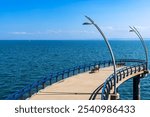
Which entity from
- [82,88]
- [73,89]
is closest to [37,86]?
[73,89]

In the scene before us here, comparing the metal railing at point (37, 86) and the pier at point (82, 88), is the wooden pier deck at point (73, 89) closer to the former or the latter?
the pier at point (82, 88)

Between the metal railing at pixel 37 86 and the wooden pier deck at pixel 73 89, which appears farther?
the wooden pier deck at pixel 73 89

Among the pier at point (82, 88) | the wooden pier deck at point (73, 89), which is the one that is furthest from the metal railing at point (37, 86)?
the wooden pier deck at point (73, 89)

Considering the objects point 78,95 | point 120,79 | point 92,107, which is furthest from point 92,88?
Result: point 92,107

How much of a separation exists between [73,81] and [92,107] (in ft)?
51.3

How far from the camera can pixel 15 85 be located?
155 ft

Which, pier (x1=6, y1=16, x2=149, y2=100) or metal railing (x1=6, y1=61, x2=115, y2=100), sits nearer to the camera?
metal railing (x1=6, y1=61, x2=115, y2=100)

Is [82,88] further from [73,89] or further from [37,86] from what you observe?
[37,86]

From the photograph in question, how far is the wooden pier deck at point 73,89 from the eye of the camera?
23867mm

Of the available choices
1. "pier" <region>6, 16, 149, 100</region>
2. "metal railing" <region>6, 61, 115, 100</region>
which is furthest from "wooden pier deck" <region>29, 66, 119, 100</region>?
"metal railing" <region>6, 61, 115, 100</region>

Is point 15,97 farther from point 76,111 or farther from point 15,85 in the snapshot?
point 15,85

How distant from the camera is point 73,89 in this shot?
27.1m

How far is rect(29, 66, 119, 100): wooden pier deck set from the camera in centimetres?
2387

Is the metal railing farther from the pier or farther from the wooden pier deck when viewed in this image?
the wooden pier deck
